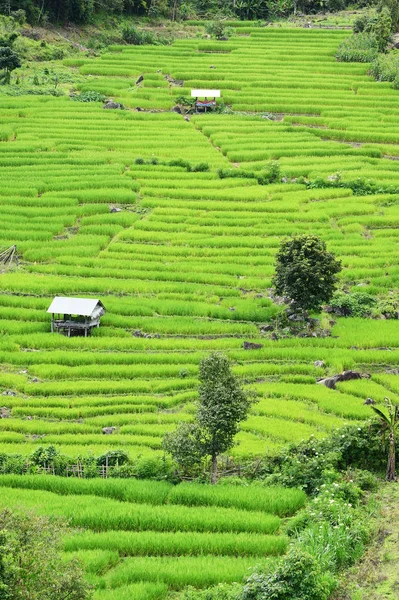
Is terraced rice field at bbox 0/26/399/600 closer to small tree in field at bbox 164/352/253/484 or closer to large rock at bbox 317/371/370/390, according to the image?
large rock at bbox 317/371/370/390

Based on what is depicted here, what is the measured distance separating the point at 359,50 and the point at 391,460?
43.6m

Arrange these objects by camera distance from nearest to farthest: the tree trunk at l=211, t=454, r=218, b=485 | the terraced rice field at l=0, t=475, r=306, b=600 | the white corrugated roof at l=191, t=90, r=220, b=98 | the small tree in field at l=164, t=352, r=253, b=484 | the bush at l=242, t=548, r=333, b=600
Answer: the bush at l=242, t=548, r=333, b=600 → the terraced rice field at l=0, t=475, r=306, b=600 → the small tree in field at l=164, t=352, r=253, b=484 → the tree trunk at l=211, t=454, r=218, b=485 → the white corrugated roof at l=191, t=90, r=220, b=98

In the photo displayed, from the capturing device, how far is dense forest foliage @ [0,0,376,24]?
5778 centimetres

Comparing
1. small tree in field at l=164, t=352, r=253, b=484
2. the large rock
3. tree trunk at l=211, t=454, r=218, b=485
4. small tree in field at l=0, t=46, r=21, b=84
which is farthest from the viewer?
small tree in field at l=0, t=46, r=21, b=84

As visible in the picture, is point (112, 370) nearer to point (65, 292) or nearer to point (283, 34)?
point (65, 292)

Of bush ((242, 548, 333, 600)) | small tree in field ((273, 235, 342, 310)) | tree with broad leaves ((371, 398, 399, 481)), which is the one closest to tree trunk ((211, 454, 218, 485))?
tree with broad leaves ((371, 398, 399, 481))

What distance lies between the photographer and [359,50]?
57719 mm

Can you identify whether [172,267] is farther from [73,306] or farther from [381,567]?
[381,567]

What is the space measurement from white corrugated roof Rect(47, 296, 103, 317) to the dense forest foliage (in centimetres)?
3415

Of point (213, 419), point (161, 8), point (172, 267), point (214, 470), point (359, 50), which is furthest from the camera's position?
point (161, 8)

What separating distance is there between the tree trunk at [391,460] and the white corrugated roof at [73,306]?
1156 centimetres

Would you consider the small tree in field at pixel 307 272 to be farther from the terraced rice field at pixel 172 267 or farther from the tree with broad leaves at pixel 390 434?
the tree with broad leaves at pixel 390 434

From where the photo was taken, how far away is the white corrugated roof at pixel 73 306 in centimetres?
2761

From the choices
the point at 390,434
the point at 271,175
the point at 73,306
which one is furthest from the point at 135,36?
the point at 390,434
